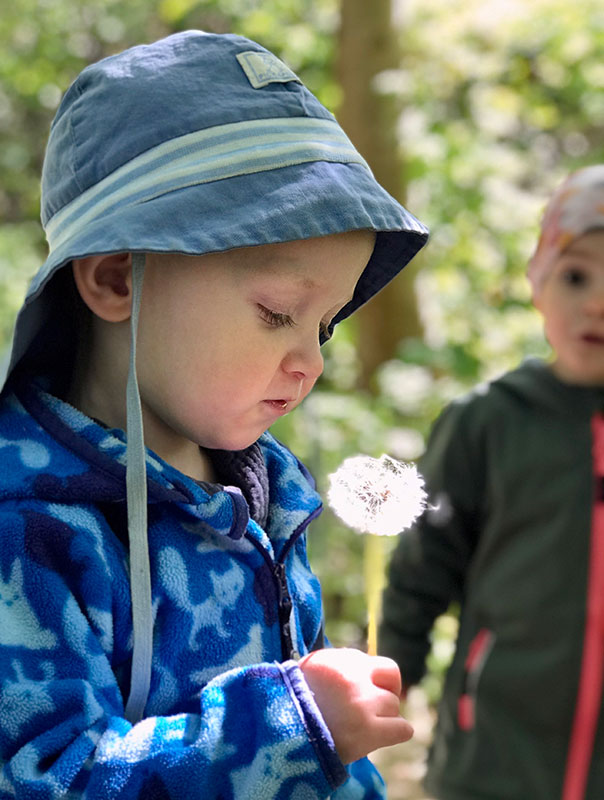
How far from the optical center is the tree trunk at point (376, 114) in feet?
17.6

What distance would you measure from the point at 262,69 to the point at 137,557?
0.68 meters

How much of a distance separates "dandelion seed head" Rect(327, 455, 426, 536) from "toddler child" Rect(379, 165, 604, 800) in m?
1.09

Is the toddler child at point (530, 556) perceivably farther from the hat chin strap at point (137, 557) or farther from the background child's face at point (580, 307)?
the hat chin strap at point (137, 557)

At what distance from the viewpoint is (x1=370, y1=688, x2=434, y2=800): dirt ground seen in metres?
4.36

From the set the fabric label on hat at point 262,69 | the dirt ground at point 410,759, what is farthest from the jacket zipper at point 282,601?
the dirt ground at point 410,759

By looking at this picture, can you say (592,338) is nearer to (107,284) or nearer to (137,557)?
(107,284)

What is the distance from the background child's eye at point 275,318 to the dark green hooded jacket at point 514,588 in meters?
1.25

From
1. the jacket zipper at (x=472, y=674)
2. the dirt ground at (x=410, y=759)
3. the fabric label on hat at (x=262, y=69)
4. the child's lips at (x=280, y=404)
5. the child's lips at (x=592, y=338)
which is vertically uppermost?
the fabric label on hat at (x=262, y=69)

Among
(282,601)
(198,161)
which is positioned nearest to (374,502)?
(282,601)

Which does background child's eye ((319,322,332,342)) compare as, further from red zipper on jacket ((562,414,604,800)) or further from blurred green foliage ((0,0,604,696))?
blurred green foliage ((0,0,604,696))

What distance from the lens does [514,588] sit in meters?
2.42

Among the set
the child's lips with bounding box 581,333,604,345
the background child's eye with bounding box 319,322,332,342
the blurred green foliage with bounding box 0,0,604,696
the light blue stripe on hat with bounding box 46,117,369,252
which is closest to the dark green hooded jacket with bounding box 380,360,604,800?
the child's lips with bounding box 581,333,604,345

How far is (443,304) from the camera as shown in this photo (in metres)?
5.31

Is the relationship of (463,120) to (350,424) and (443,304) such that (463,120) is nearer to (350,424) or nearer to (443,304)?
(443,304)
